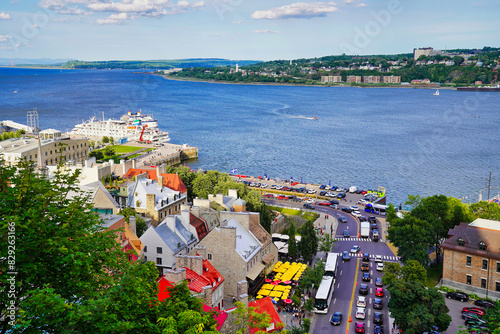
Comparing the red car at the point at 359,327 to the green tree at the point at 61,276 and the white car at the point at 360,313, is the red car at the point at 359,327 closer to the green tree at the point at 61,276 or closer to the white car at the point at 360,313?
the white car at the point at 360,313

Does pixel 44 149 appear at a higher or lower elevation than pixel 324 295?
higher

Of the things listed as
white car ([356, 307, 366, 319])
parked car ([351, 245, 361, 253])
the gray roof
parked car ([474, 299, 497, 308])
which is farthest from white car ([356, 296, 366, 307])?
the gray roof

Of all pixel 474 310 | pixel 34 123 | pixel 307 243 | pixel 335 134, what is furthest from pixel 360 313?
pixel 34 123

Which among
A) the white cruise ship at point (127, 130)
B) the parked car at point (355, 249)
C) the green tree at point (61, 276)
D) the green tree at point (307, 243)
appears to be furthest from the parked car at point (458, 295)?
the white cruise ship at point (127, 130)

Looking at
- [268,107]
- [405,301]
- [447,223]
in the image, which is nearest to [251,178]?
[447,223]

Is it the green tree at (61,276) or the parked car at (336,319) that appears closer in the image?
the green tree at (61,276)

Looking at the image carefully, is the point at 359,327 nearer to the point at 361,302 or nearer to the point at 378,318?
the point at 378,318

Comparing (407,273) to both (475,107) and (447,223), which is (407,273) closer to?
(447,223)
